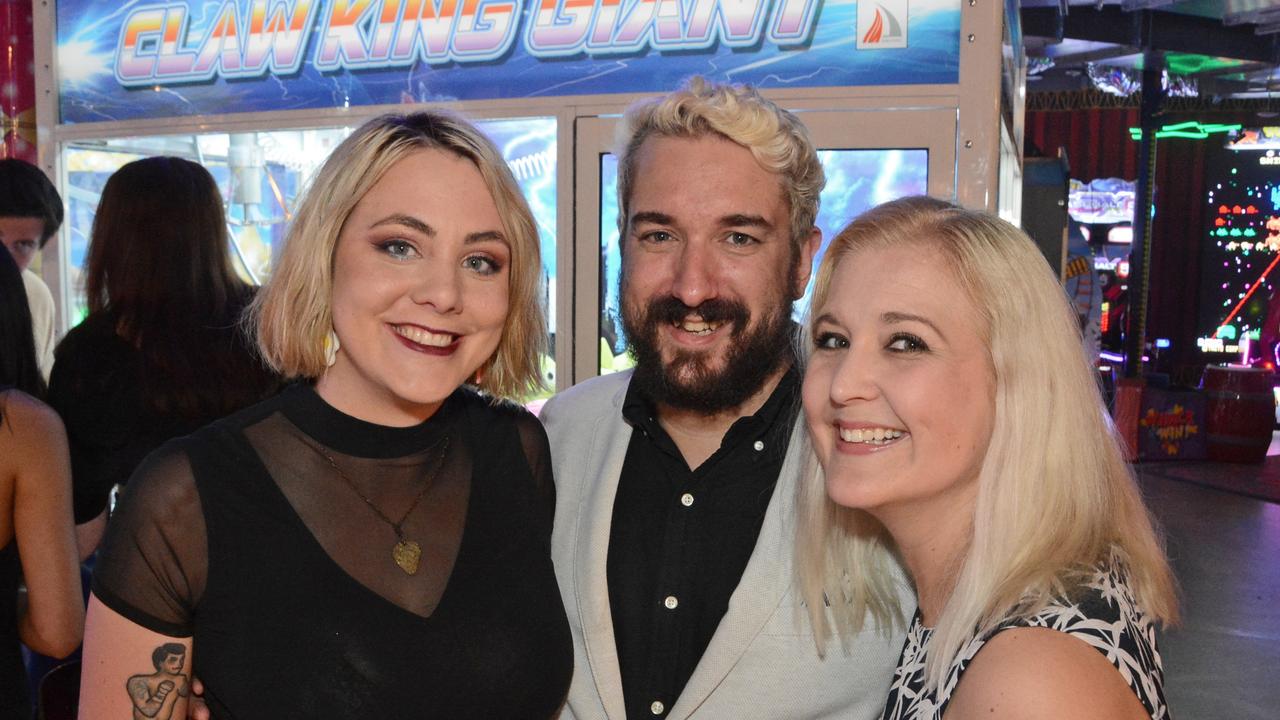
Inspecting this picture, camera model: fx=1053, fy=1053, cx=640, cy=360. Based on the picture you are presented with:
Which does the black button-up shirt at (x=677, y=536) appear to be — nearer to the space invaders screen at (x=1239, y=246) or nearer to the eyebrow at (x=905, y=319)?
the eyebrow at (x=905, y=319)

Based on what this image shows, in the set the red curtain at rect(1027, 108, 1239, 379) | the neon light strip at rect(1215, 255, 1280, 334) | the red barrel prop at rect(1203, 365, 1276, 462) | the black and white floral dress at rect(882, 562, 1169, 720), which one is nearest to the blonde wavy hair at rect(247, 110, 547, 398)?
the black and white floral dress at rect(882, 562, 1169, 720)

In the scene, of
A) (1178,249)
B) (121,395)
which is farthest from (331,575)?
(1178,249)

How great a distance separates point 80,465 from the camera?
2529mm

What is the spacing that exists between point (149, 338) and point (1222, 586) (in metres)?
5.84

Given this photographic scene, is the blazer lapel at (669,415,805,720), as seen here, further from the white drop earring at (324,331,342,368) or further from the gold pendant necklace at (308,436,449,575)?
the white drop earring at (324,331,342,368)

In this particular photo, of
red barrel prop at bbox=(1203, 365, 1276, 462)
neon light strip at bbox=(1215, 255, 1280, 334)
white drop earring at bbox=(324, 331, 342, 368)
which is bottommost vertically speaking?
red barrel prop at bbox=(1203, 365, 1276, 462)

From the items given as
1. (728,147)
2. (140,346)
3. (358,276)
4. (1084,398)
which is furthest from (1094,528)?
(140,346)

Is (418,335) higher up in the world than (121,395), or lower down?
higher up

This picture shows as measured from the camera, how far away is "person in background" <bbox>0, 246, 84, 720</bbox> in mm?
1885

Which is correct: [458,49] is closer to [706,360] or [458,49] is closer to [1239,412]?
[706,360]

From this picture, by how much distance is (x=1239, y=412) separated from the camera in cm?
923

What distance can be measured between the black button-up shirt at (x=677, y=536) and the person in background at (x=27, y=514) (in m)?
1.03

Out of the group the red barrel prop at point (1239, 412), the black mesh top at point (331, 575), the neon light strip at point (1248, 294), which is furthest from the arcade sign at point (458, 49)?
the neon light strip at point (1248, 294)

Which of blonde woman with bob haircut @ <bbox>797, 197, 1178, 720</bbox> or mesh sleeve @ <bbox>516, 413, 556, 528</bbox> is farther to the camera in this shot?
mesh sleeve @ <bbox>516, 413, 556, 528</bbox>
